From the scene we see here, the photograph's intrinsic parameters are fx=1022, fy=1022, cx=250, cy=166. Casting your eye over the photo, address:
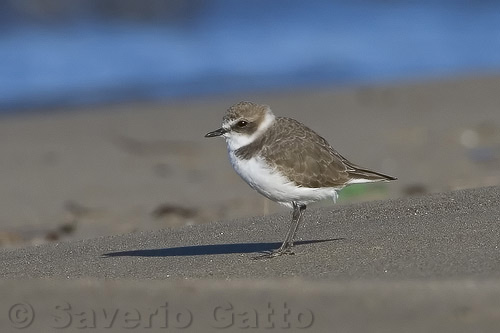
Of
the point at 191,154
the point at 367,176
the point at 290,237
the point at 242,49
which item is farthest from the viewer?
the point at 242,49

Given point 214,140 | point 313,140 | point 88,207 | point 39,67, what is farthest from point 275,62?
point 313,140

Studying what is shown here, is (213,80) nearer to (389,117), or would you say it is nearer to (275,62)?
(275,62)

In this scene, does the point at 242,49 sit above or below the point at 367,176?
above

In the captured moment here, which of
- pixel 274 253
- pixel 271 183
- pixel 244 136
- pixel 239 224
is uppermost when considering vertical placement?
pixel 244 136

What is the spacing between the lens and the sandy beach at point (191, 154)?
9258 millimetres

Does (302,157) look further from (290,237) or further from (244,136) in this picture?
(290,237)

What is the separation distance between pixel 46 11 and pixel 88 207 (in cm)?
1060

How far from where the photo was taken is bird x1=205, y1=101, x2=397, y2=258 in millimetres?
6160

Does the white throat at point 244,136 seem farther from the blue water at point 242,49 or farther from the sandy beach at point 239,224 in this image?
the blue water at point 242,49

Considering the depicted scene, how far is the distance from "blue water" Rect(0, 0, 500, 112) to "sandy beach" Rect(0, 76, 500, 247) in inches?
48.7

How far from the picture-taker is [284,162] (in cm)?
616
